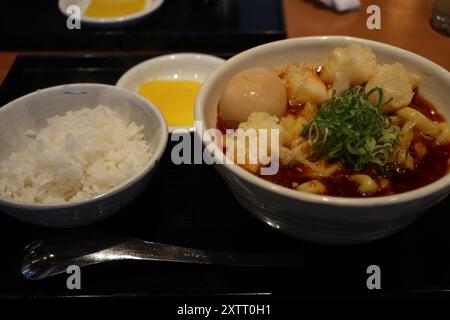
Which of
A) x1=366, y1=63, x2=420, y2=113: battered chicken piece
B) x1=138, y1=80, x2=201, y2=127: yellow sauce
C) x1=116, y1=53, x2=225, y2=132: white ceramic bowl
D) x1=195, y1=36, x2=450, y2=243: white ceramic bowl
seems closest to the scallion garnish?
x1=366, y1=63, x2=420, y2=113: battered chicken piece

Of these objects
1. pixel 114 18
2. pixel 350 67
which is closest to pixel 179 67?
pixel 114 18

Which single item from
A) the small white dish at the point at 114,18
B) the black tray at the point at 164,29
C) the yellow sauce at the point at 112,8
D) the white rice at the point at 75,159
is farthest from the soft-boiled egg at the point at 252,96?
the yellow sauce at the point at 112,8

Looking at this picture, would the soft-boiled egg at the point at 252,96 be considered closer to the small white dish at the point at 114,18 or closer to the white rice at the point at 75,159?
the white rice at the point at 75,159

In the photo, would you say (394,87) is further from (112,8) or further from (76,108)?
(112,8)

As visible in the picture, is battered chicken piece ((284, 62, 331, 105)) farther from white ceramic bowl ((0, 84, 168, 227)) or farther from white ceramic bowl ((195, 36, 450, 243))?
white ceramic bowl ((0, 84, 168, 227))

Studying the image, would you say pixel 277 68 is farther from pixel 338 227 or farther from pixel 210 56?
pixel 210 56
